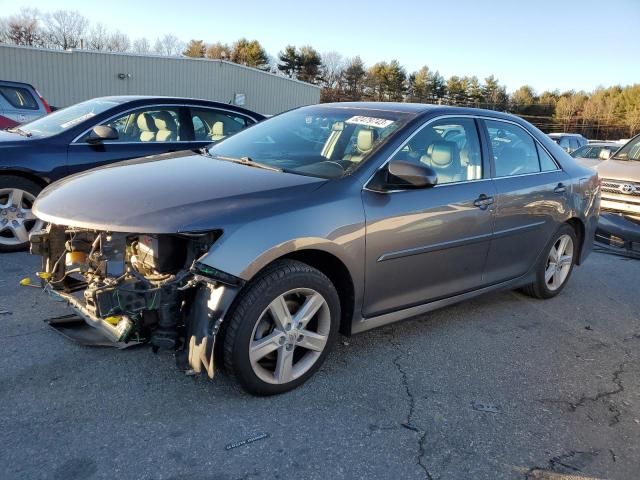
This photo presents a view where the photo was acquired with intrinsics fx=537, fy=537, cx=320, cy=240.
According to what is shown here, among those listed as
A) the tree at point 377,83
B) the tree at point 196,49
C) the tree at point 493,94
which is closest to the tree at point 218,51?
the tree at point 196,49

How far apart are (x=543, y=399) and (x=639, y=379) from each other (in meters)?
0.87

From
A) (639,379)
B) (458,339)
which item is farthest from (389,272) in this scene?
(639,379)

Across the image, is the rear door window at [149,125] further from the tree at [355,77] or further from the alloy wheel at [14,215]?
the tree at [355,77]

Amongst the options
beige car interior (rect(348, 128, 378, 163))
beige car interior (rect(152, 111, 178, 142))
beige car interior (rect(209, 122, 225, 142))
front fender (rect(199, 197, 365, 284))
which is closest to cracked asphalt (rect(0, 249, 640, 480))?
front fender (rect(199, 197, 365, 284))

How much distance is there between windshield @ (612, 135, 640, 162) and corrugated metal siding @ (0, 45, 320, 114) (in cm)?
2509

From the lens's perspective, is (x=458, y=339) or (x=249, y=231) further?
(x=458, y=339)

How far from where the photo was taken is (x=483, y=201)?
3.85 metres

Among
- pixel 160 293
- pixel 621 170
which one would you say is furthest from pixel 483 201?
pixel 621 170

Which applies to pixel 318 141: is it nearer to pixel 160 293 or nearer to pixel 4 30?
pixel 160 293

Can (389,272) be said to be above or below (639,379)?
above

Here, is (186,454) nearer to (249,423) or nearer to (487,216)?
(249,423)

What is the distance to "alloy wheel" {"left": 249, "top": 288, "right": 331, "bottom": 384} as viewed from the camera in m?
2.84

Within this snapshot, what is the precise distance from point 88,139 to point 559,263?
4.75 meters

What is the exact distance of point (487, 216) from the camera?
388cm
